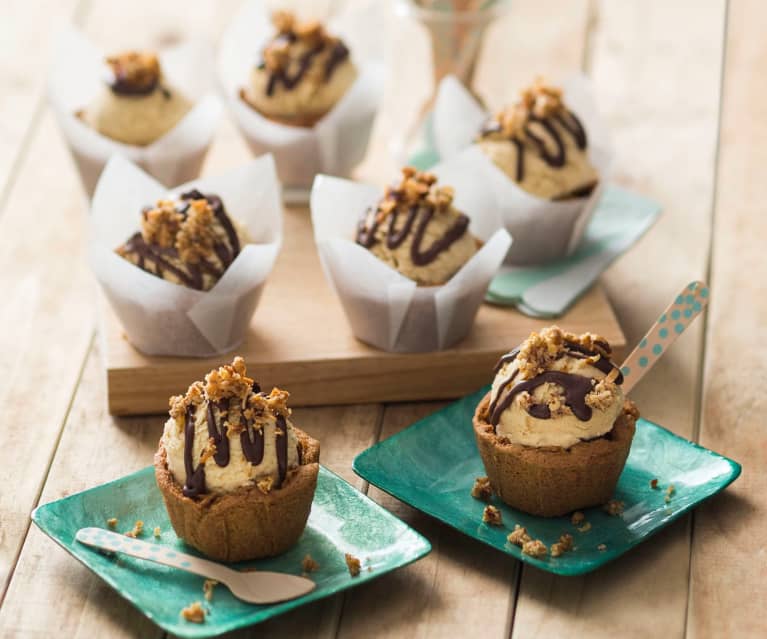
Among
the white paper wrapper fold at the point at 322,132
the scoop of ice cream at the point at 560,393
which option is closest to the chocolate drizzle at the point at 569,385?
the scoop of ice cream at the point at 560,393

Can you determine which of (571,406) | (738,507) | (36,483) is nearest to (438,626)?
(571,406)

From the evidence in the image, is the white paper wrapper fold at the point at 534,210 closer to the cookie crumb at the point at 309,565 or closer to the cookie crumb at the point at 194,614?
the cookie crumb at the point at 309,565

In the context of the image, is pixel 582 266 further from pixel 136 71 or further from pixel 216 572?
pixel 216 572

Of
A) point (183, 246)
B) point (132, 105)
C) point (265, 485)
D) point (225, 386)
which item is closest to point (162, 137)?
point (132, 105)

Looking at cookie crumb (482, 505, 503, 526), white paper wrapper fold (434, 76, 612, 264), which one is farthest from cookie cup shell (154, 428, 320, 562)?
white paper wrapper fold (434, 76, 612, 264)

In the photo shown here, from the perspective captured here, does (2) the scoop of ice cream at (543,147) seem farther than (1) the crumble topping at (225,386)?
Yes

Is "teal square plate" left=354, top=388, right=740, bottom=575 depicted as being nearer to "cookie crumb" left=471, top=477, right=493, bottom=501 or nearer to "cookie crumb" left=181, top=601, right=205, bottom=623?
"cookie crumb" left=471, top=477, right=493, bottom=501
